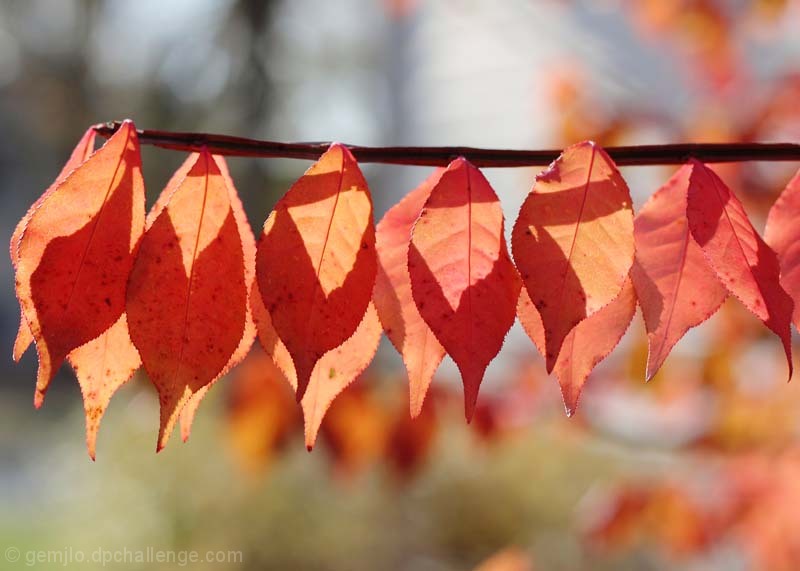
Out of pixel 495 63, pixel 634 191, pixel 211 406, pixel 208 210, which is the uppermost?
pixel 495 63

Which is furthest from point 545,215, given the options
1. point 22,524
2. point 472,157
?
point 22,524

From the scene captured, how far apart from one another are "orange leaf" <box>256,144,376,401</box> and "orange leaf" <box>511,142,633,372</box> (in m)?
0.14

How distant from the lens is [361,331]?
0.83 meters

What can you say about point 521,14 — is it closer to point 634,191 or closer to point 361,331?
point 634,191

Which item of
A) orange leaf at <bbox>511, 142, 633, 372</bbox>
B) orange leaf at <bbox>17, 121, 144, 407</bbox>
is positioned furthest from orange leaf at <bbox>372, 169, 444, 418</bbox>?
orange leaf at <bbox>17, 121, 144, 407</bbox>

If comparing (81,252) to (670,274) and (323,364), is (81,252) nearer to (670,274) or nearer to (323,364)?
(323,364)

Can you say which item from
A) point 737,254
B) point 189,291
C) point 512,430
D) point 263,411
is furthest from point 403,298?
point 512,430

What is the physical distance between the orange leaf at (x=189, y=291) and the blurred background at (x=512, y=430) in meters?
1.57

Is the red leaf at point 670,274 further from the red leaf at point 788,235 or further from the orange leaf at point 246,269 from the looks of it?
the orange leaf at point 246,269

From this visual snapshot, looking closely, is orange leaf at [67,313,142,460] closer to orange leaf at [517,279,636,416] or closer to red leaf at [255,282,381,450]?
red leaf at [255,282,381,450]

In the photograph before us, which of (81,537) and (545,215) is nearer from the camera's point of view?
(545,215)

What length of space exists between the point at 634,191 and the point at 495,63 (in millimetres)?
2356

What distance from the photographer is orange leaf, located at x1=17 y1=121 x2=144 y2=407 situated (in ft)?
2.24

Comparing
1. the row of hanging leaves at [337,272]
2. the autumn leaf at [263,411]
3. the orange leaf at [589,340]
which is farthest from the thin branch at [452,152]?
the autumn leaf at [263,411]
